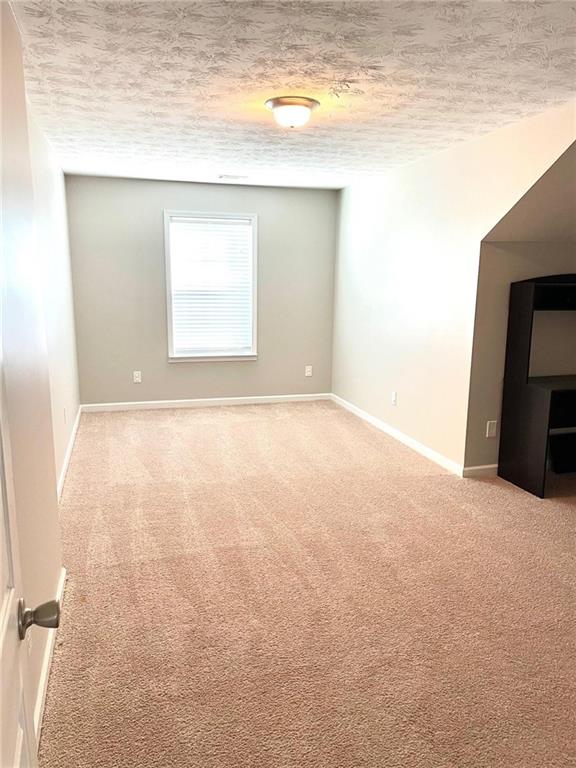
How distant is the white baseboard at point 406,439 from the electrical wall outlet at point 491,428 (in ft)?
1.06


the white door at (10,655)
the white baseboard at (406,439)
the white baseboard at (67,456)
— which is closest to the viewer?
the white door at (10,655)

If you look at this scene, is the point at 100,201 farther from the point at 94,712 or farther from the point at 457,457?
the point at 94,712

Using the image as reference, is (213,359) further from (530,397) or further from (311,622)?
(311,622)

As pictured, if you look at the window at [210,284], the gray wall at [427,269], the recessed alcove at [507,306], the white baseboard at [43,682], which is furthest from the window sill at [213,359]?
the white baseboard at [43,682]

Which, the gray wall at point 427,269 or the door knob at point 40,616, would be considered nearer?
the door knob at point 40,616

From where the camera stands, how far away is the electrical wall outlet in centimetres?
409

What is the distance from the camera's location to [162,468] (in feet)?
13.9

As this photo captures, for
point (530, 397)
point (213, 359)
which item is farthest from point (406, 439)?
point (213, 359)

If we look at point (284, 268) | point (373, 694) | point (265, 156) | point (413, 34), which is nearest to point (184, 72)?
point (413, 34)

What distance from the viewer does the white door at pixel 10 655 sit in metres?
0.84

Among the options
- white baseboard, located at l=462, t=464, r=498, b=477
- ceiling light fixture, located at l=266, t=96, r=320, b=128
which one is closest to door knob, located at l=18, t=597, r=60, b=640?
ceiling light fixture, located at l=266, t=96, r=320, b=128

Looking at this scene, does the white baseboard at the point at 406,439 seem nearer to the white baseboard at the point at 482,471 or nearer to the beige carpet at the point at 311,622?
the white baseboard at the point at 482,471

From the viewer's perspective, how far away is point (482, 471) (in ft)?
13.6

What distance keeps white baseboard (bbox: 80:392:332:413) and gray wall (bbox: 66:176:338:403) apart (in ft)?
0.19
